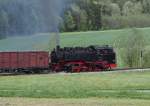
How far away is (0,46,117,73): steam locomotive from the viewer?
46.3 m

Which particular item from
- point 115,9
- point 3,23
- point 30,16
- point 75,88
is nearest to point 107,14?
point 115,9

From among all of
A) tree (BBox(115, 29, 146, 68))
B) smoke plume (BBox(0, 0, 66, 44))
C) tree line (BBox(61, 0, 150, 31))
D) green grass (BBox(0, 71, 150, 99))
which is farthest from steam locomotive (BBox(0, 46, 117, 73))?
tree line (BBox(61, 0, 150, 31))

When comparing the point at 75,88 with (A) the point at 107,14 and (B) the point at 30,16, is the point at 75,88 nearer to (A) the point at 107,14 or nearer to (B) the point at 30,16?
(B) the point at 30,16

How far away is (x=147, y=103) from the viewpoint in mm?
22438

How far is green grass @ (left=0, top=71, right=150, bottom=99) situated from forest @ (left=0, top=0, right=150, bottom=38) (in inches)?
680

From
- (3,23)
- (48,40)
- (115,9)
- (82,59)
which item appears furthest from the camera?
(115,9)

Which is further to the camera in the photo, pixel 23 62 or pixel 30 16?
pixel 30 16

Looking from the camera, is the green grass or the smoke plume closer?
the green grass

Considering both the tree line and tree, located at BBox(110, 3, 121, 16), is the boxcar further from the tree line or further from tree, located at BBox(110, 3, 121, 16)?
tree, located at BBox(110, 3, 121, 16)

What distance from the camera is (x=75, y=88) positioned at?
30.9 meters

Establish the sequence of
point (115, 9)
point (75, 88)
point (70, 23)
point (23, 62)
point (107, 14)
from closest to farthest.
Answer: point (75, 88), point (23, 62), point (70, 23), point (107, 14), point (115, 9)

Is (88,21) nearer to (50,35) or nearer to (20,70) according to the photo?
(50,35)

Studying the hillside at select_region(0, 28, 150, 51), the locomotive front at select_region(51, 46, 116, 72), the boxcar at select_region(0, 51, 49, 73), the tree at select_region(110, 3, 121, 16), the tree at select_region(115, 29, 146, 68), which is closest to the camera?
the boxcar at select_region(0, 51, 49, 73)

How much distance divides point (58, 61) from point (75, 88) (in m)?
15.8
